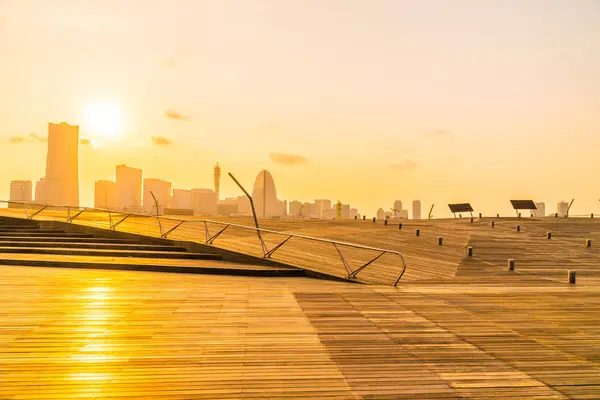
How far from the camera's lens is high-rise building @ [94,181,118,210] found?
176750 mm

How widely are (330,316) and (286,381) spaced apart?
10.2ft

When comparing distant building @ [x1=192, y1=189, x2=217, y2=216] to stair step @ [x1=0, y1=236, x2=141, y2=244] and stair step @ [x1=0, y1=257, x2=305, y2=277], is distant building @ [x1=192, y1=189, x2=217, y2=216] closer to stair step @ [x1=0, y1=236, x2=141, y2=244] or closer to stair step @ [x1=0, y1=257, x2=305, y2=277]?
stair step @ [x1=0, y1=236, x2=141, y2=244]

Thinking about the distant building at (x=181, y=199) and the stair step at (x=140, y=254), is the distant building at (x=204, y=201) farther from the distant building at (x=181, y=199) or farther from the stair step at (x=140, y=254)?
the stair step at (x=140, y=254)

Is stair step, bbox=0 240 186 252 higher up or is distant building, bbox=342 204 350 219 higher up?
distant building, bbox=342 204 350 219

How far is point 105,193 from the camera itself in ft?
595

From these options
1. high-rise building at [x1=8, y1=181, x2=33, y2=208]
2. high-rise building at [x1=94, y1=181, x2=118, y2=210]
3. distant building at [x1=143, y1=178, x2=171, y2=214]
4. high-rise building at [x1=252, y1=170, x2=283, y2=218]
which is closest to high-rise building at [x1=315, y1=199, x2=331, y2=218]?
high-rise building at [x1=252, y1=170, x2=283, y2=218]

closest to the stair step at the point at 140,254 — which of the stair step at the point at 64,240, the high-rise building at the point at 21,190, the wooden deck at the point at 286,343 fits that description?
the stair step at the point at 64,240

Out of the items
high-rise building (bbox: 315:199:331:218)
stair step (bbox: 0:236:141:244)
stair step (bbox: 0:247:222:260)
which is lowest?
stair step (bbox: 0:247:222:260)

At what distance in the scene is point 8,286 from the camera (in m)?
9.93

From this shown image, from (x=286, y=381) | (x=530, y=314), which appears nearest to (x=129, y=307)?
(x=286, y=381)

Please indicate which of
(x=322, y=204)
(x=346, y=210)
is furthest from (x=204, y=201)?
(x=322, y=204)

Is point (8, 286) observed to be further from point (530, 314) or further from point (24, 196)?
point (24, 196)

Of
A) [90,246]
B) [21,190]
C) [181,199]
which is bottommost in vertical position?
[90,246]

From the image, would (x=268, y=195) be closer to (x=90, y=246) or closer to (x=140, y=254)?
(x=90, y=246)
